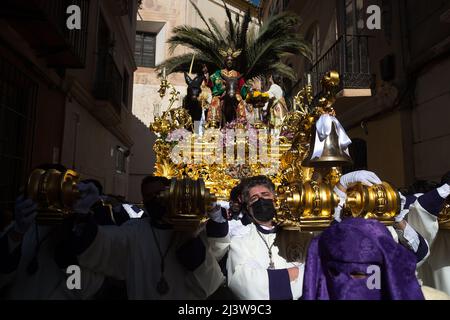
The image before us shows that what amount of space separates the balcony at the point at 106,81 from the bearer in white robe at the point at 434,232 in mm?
6565

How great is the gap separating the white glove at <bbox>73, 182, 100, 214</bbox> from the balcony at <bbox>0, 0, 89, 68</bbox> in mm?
2921

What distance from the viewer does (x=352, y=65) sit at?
7582mm

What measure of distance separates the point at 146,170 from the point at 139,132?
1.50 m

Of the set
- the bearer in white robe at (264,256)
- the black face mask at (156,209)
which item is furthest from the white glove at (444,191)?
the black face mask at (156,209)

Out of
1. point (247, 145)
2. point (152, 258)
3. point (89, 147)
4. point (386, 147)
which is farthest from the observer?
point (89, 147)

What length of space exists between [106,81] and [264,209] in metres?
6.54

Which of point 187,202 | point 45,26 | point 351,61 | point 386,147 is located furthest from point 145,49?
point 187,202

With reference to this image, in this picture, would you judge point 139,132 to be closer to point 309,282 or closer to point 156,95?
point 156,95

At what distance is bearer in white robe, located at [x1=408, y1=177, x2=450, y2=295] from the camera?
193 centimetres

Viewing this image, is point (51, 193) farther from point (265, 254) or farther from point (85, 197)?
point (265, 254)

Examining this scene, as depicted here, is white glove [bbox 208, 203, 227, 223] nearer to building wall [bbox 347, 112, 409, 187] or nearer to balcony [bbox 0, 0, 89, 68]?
balcony [bbox 0, 0, 89, 68]

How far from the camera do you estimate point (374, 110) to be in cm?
720

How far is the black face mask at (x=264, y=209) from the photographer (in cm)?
204

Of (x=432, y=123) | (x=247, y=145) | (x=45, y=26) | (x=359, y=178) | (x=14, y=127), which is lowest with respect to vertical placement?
(x=359, y=178)
